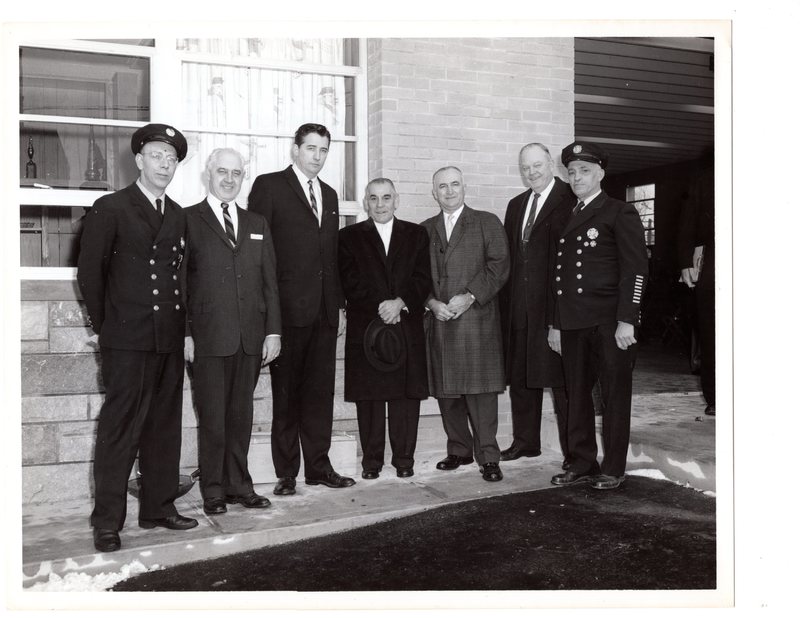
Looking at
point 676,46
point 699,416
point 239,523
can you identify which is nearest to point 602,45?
point 676,46

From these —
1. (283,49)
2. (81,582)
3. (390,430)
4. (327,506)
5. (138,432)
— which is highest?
(283,49)

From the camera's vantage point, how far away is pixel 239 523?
390cm

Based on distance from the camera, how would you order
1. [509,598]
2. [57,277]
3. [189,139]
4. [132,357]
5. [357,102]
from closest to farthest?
1. [509,598]
2. [132,357]
3. [57,277]
4. [189,139]
5. [357,102]

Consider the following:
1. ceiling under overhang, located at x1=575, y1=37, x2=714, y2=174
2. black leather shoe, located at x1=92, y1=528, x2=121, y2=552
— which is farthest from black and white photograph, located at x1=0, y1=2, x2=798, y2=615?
ceiling under overhang, located at x1=575, y1=37, x2=714, y2=174

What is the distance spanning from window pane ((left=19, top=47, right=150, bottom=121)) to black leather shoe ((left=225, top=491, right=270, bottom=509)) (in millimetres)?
2589

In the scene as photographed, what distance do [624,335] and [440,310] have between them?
3.66 ft

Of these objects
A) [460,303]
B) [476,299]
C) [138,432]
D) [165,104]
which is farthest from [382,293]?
[165,104]

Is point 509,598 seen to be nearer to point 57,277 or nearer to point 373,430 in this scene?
point 373,430

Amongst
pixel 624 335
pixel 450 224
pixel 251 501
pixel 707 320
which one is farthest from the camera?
pixel 707 320

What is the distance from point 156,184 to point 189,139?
1.58 m

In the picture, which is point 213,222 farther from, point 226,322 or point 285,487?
point 285,487

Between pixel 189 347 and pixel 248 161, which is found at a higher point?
pixel 248 161

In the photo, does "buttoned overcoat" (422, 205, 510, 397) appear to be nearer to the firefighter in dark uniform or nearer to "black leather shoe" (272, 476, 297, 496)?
the firefighter in dark uniform

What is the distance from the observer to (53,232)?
4.88 m
